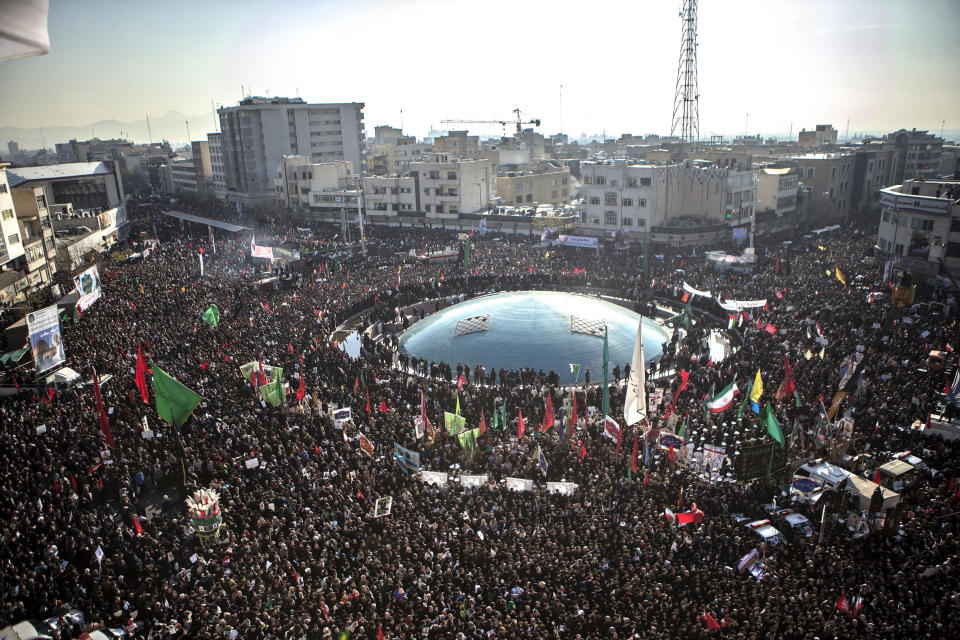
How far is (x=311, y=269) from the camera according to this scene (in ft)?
149

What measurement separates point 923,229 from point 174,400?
4175 centimetres

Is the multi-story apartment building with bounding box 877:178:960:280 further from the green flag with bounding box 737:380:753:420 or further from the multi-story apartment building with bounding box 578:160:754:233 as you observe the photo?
the green flag with bounding box 737:380:753:420

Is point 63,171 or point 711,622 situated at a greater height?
point 63,171

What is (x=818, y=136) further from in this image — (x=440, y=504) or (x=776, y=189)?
(x=440, y=504)

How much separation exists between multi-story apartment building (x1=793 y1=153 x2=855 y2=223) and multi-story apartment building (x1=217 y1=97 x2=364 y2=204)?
5732cm

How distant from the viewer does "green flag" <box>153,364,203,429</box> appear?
57.1 ft

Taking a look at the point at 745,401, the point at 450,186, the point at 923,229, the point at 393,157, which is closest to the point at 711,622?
the point at 745,401

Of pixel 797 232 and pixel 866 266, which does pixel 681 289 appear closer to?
pixel 866 266

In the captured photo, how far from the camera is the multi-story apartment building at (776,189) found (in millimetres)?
61469

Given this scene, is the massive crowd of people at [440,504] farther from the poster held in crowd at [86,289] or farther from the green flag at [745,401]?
the poster held in crowd at [86,289]

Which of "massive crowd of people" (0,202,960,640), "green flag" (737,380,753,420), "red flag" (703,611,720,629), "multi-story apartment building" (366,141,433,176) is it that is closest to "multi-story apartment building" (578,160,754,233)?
"massive crowd of people" (0,202,960,640)

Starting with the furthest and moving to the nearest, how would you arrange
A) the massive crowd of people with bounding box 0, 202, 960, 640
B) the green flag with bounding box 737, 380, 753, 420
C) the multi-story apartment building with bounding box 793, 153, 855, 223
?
the multi-story apartment building with bounding box 793, 153, 855, 223 < the green flag with bounding box 737, 380, 753, 420 < the massive crowd of people with bounding box 0, 202, 960, 640

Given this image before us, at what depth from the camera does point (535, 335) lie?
29.6 metres

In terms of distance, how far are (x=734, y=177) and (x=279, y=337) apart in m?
41.8
